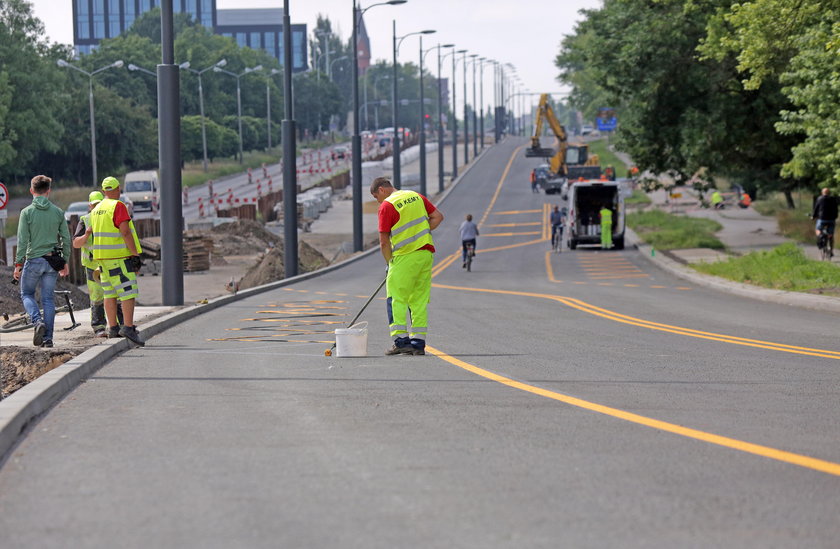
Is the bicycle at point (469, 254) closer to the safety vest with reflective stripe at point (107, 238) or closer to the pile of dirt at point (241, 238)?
the pile of dirt at point (241, 238)

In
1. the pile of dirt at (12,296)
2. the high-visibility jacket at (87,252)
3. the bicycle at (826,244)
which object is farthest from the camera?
the bicycle at (826,244)

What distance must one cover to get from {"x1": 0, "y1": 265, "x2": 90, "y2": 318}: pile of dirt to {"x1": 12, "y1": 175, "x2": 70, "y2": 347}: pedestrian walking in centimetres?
803

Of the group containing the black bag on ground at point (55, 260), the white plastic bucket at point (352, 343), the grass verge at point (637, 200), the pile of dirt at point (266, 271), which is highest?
the black bag on ground at point (55, 260)

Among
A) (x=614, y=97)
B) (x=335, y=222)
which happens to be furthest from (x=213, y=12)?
(x=614, y=97)

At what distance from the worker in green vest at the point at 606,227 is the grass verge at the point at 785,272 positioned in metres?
16.1

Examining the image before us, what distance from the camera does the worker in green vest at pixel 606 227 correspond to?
47.8 metres

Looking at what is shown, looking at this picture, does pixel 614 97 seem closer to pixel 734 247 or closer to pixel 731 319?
pixel 734 247

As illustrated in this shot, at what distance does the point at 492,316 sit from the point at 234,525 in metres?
13.8

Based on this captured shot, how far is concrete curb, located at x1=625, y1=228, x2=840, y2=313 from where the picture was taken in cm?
2066

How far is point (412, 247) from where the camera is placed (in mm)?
12125

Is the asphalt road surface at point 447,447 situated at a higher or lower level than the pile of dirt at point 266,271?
higher

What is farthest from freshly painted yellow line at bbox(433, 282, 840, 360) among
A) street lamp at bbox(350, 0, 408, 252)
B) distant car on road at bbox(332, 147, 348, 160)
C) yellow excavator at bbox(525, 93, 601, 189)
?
distant car on road at bbox(332, 147, 348, 160)

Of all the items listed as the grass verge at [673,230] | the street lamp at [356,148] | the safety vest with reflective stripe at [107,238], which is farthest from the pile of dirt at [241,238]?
the safety vest with reflective stripe at [107,238]

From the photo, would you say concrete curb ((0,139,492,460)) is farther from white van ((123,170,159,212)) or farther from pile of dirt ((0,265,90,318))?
white van ((123,170,159,212))
